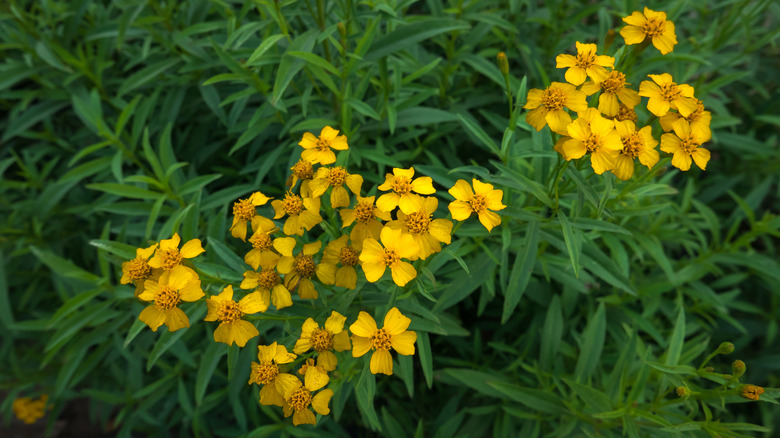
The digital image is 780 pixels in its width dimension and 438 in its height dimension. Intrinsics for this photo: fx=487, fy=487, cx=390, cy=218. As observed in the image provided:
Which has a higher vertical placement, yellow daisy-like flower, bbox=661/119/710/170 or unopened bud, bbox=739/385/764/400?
yellow daisy-like flower, bbox=661/119/710/170

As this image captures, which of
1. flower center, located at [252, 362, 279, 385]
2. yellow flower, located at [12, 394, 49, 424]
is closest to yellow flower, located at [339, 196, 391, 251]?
flower center, located at [252, 362, 279, 385]

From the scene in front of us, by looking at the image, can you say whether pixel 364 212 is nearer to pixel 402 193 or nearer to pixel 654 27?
pixel 402 193

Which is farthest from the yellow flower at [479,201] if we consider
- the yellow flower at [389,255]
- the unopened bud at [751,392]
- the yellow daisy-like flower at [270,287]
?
the unopened bud at [751,392]

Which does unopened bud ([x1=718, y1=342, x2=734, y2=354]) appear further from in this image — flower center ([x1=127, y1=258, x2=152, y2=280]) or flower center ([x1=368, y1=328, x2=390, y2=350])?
flower center ([x1=127, y1=258, x2=152, y2=280])

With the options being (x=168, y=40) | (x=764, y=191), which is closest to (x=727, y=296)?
(x=764, y=191)

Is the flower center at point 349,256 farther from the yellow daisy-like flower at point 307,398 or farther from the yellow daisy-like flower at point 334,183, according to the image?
the yellow daisy-like flower at point 307,398

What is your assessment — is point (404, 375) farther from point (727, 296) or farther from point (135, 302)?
point (727, 296)
